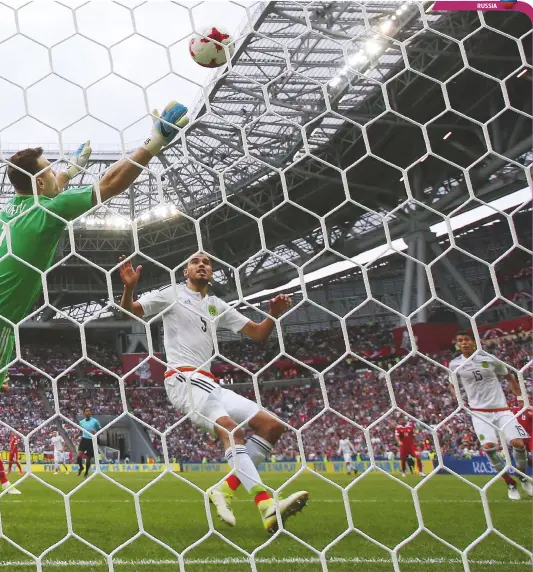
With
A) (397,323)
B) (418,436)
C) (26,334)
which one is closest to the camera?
(418,436)

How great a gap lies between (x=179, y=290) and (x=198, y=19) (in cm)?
117

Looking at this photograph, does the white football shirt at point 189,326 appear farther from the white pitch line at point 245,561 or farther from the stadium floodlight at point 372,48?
the stadium floodlight at point 372,48

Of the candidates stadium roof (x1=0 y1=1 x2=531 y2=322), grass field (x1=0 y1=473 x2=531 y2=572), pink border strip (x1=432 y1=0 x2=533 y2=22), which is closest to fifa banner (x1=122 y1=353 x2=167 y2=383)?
stadium roof (x1=0 y1=1 x2=531 y2=322)

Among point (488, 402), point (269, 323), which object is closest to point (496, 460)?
point (488, 402)

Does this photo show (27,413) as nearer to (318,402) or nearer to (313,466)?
(318,402)

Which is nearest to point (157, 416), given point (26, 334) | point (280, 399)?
point (280, 399)

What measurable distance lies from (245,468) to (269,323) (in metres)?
0.60

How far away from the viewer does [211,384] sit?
2506 mm

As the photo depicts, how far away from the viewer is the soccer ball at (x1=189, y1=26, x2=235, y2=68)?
238cm

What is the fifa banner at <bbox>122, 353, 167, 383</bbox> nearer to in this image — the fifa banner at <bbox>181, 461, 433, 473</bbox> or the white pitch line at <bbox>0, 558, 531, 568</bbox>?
the fifa banner at <bbox>181, 461, 433, 473</bbox>

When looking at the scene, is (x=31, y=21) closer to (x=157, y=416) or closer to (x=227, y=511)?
(x=227, y=511)

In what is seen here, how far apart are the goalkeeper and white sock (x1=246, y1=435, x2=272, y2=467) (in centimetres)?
104

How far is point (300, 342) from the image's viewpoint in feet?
60.6

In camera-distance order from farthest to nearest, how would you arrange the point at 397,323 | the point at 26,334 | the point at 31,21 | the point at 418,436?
the point at 26,334, the point at 397,323, the point at 418,436, the point at 31,21
